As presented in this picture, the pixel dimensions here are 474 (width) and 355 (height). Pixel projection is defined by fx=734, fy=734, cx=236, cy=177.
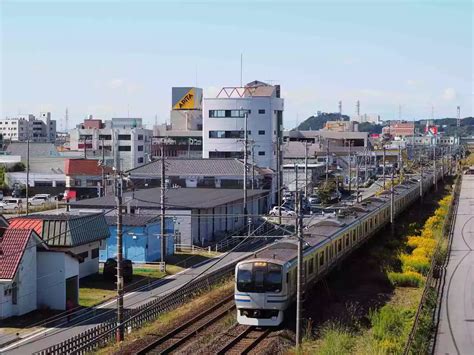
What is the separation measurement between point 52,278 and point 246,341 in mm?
8557

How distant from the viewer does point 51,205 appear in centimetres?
5684

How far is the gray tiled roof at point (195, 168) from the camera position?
2073 inches

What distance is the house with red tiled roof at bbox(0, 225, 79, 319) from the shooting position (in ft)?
73.5

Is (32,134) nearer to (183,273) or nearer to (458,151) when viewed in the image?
(458,151)

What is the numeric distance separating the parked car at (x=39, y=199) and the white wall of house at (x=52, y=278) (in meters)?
35.4

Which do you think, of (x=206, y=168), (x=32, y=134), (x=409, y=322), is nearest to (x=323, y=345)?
(x=409, y=322)

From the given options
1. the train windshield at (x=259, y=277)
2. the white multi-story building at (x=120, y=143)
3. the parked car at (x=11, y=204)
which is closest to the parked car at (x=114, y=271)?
the train windshield at (x=259, y=277)

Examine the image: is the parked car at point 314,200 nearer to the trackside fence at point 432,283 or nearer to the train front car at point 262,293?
the trackside fence at point 432,283

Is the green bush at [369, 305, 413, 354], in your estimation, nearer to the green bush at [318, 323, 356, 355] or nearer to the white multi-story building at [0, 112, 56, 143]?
the green bush at [318, 323, 356, 355]

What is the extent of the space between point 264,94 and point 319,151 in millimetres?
29028

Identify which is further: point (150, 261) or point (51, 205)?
point (51, 205)

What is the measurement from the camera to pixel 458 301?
2270 centimetres

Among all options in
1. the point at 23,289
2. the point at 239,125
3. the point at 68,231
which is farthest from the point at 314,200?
the point at 23,289

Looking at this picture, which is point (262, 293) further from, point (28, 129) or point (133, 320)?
point (28, 129)
